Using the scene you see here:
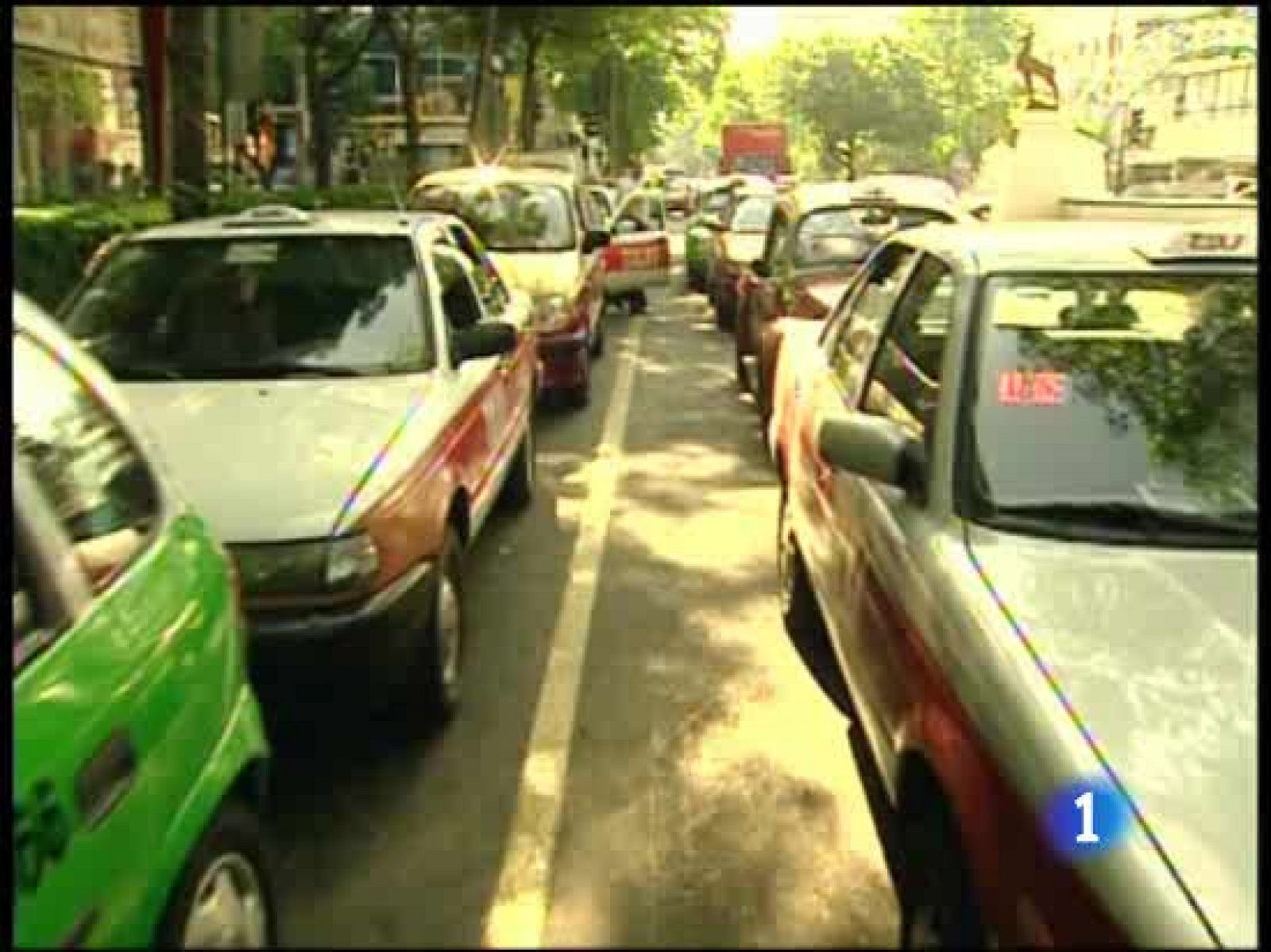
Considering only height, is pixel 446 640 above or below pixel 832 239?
below

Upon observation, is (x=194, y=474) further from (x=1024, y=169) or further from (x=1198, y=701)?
(x=1024, y=169)

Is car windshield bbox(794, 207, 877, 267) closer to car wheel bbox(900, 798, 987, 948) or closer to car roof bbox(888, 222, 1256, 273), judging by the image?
car roof bbox(888, 222, 1256, 273)

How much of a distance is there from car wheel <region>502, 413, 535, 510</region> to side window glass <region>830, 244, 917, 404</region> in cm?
213

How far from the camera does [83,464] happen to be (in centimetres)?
263

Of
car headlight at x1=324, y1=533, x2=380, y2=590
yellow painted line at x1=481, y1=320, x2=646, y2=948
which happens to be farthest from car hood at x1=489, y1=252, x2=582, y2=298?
car headlight at x1=324, y1=533, x2=380, y2=590

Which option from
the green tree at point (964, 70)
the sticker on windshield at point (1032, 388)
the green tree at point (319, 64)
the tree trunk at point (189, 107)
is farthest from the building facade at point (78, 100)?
the green tree at point (964, 70)

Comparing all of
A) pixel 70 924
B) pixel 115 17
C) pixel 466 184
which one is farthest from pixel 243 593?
pixel 115 17

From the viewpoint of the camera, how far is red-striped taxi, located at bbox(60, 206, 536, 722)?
376cm

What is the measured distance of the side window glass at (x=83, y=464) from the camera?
247cm

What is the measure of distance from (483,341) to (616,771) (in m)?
1.99

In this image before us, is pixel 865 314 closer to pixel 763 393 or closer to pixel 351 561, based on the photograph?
pixel 351 561

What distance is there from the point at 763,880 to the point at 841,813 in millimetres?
889

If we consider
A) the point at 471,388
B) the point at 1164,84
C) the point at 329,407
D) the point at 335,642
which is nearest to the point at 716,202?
the point at 1164,84

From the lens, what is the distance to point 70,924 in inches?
72.8
